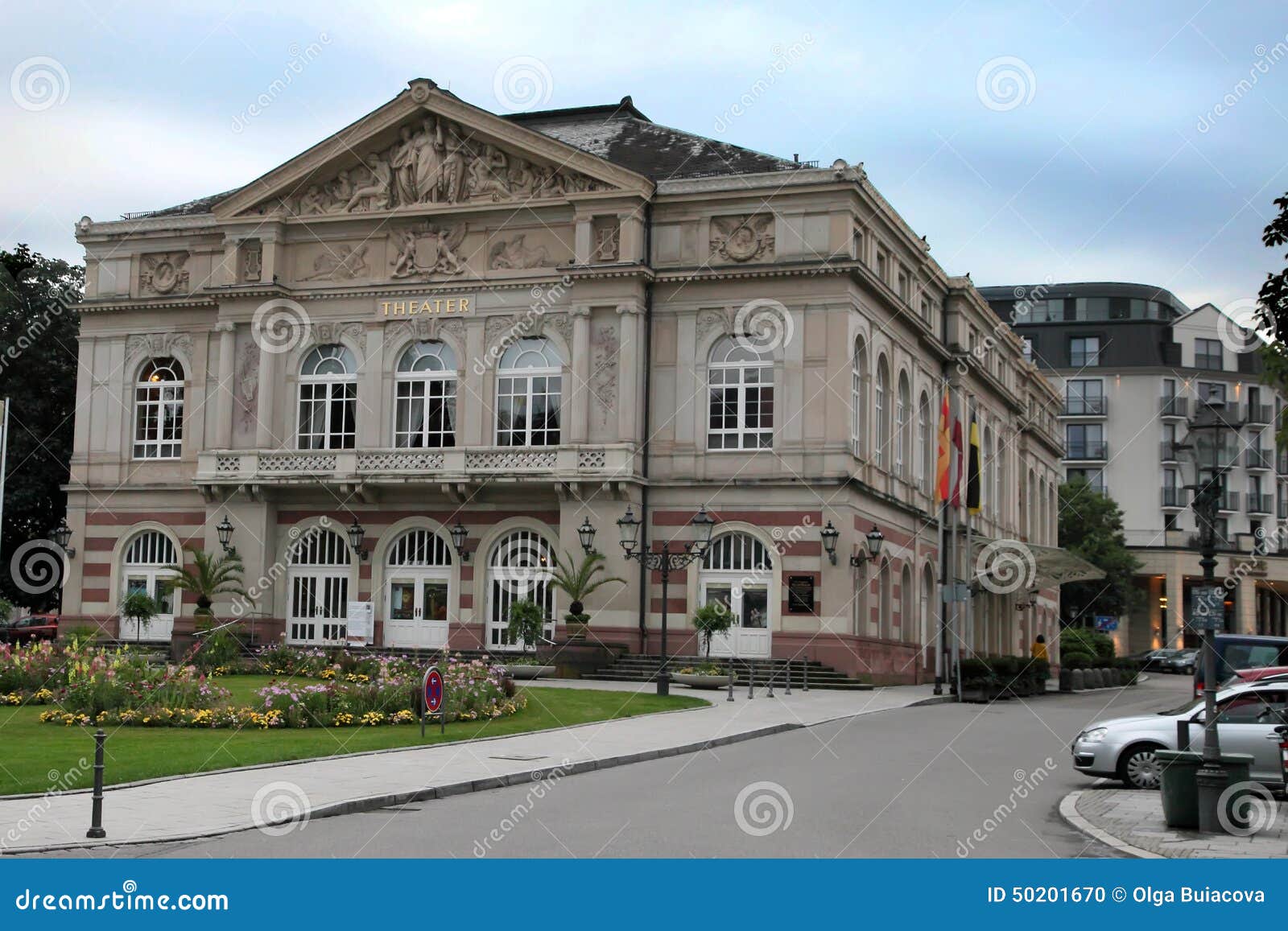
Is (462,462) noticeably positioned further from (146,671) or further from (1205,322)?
(1205,322)

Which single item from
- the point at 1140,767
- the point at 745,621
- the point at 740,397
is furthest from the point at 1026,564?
the point at 1140,767

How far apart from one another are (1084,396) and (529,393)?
6493cm

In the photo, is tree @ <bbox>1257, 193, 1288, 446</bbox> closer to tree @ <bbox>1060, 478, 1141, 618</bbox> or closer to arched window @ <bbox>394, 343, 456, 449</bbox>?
arched window @ <bbox>394, 343, 456, 449</bbox>

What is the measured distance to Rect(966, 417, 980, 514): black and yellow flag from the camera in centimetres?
5000

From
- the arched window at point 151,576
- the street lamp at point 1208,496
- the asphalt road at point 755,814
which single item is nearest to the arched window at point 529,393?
the arched window at point 151,576

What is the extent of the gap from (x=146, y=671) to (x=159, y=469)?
27.4 meters

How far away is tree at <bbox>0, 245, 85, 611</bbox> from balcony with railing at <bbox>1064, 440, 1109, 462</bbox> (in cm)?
6609

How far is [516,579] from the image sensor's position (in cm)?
4900

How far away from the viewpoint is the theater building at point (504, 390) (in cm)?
4694

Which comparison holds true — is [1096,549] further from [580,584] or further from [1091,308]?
[580,584]

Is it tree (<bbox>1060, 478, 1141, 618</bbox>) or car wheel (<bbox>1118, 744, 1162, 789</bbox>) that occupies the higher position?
tree (<bbox>1060, 478, 1141, 618</bbox>)

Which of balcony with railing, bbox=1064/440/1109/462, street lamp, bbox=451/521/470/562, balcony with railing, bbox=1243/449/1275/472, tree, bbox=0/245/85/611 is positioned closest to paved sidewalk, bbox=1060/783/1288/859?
street lamp, bbox=451/521/470/562

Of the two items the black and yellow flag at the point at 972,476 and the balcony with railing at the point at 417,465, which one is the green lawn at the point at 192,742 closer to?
the balcony with railing at the point at 417,465

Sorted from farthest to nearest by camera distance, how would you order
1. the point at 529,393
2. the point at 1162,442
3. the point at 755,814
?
the point at 1162,442, the point at 529,393, the point at 755,814
